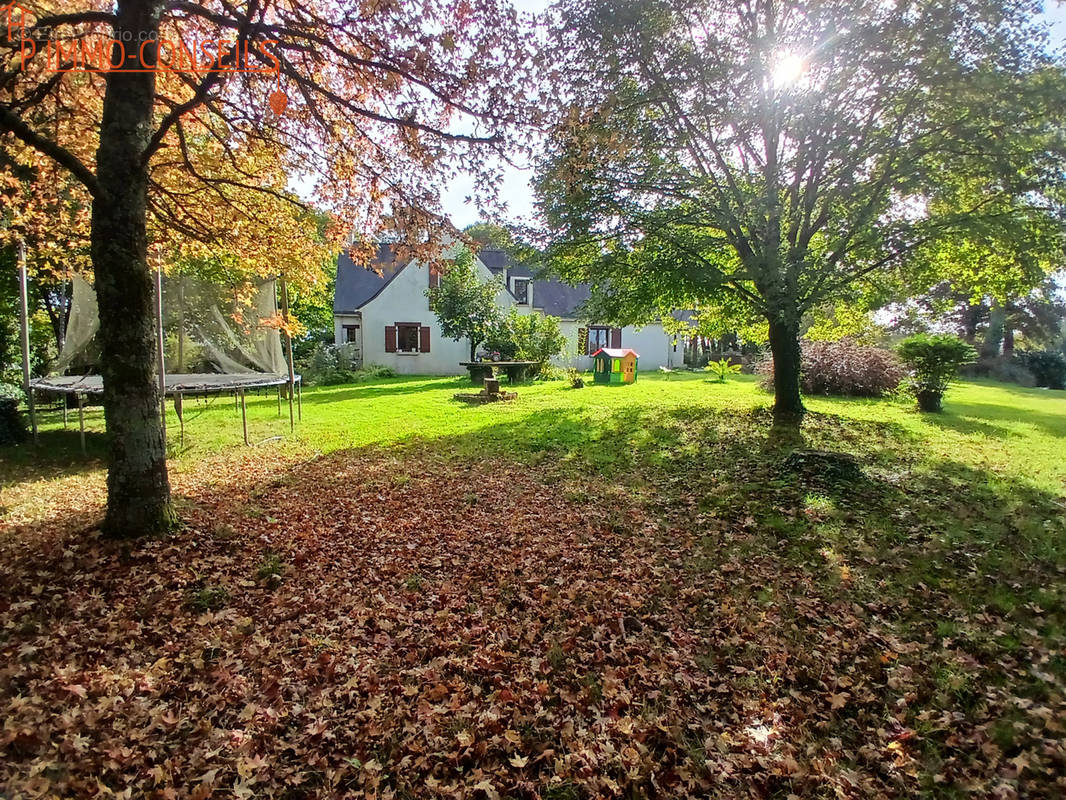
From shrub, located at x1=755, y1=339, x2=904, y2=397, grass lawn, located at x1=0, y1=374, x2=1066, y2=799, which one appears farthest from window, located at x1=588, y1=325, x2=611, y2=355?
grass lawn, located at x1=0, y1=374, x2=1066, y2=799

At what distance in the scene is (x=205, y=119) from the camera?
6.88m

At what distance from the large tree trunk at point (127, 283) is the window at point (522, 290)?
2662 centimetres

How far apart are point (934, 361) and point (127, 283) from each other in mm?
14891

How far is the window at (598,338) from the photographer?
1203 inches

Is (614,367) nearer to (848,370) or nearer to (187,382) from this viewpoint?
(848,370)

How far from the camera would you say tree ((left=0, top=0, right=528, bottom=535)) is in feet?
14.3

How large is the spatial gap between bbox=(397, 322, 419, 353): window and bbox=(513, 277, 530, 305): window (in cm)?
655

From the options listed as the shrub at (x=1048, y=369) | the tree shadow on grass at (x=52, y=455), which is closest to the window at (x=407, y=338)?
the tree shadow on grass at (x=52, y=455)

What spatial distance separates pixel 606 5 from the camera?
28.4 feet

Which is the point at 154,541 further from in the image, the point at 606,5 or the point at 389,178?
the point at 606,5

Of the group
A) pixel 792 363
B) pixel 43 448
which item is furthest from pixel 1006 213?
pixel 43 448

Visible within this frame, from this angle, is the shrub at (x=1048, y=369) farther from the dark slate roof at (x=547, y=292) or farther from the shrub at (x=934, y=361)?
the dark slate roof at (x=547, y=292)

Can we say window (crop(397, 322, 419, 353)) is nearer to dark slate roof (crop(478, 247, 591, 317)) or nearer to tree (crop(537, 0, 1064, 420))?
dark slate roof (crop(478, 247, 591, 317))

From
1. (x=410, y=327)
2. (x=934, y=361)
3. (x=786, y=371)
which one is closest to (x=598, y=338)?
(x=410, y=327)
